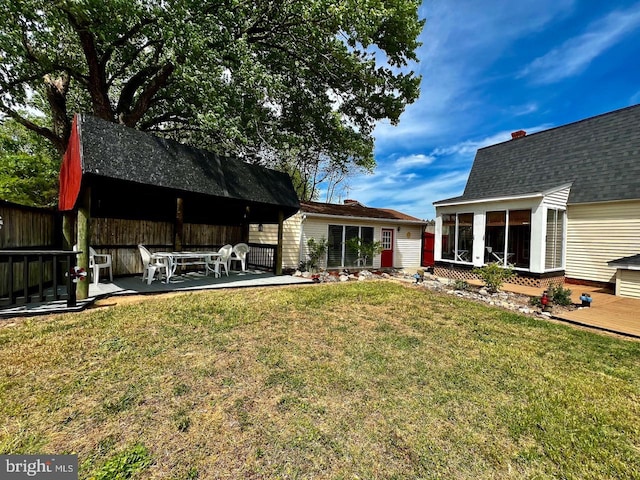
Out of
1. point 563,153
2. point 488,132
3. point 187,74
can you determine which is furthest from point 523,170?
point 187,74

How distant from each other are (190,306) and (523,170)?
46.1 feet

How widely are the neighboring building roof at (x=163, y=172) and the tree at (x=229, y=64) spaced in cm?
107

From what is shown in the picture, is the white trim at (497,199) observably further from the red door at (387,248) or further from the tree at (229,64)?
the tree at (229,64)

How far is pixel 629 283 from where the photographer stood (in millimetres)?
7688

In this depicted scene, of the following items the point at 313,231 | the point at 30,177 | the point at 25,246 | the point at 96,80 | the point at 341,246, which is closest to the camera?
the point at 25,246

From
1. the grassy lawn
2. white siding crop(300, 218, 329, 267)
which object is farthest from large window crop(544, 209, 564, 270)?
white siding crop(300, 218, 329, 267)

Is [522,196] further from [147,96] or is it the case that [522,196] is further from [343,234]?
[147,96]

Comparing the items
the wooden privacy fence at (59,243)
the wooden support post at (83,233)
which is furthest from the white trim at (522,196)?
the wooden support post at (83,233)

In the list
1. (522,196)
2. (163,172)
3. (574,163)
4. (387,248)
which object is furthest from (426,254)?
(163,172)

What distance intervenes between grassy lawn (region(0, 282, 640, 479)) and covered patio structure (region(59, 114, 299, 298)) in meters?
2.77

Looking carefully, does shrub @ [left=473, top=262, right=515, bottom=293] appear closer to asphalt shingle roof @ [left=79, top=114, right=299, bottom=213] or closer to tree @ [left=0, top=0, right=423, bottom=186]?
tree @ [left=0, top=0, right=423, bottom=186]

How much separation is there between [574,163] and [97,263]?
656 inches

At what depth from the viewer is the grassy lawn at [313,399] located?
6.12 feet

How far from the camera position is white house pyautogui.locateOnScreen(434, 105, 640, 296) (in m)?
8.86
